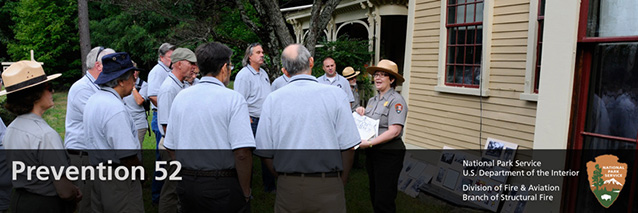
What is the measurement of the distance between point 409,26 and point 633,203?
5239 mm

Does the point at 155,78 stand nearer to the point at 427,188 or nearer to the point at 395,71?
the point at 395,71

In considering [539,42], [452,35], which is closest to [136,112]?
[452,35]

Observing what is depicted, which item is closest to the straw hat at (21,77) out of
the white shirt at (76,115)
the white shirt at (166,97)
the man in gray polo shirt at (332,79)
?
the white shirt at (76,115)

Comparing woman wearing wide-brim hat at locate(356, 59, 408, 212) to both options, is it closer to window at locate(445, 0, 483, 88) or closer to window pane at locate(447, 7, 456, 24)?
window at locate(445, 0, 483, 88)

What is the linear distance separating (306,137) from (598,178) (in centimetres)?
278

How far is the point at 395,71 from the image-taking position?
16.3 feet

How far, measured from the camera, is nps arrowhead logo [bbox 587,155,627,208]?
4.08 meters

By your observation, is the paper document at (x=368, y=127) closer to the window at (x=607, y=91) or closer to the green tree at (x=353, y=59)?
the window at (x=607, y=91)

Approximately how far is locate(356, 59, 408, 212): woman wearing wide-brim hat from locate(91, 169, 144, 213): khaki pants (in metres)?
2.19

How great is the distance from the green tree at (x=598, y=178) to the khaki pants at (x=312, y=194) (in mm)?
2434

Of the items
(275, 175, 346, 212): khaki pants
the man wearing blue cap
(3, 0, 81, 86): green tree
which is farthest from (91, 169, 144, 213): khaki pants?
Answer: (3, 0, 81, 86): green tree

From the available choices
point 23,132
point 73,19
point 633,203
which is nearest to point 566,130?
point 633,203

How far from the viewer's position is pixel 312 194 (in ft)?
11.1

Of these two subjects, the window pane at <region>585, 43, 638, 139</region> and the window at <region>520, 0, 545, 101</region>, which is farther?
the window at <region>520, 0, 545, 101</region>
